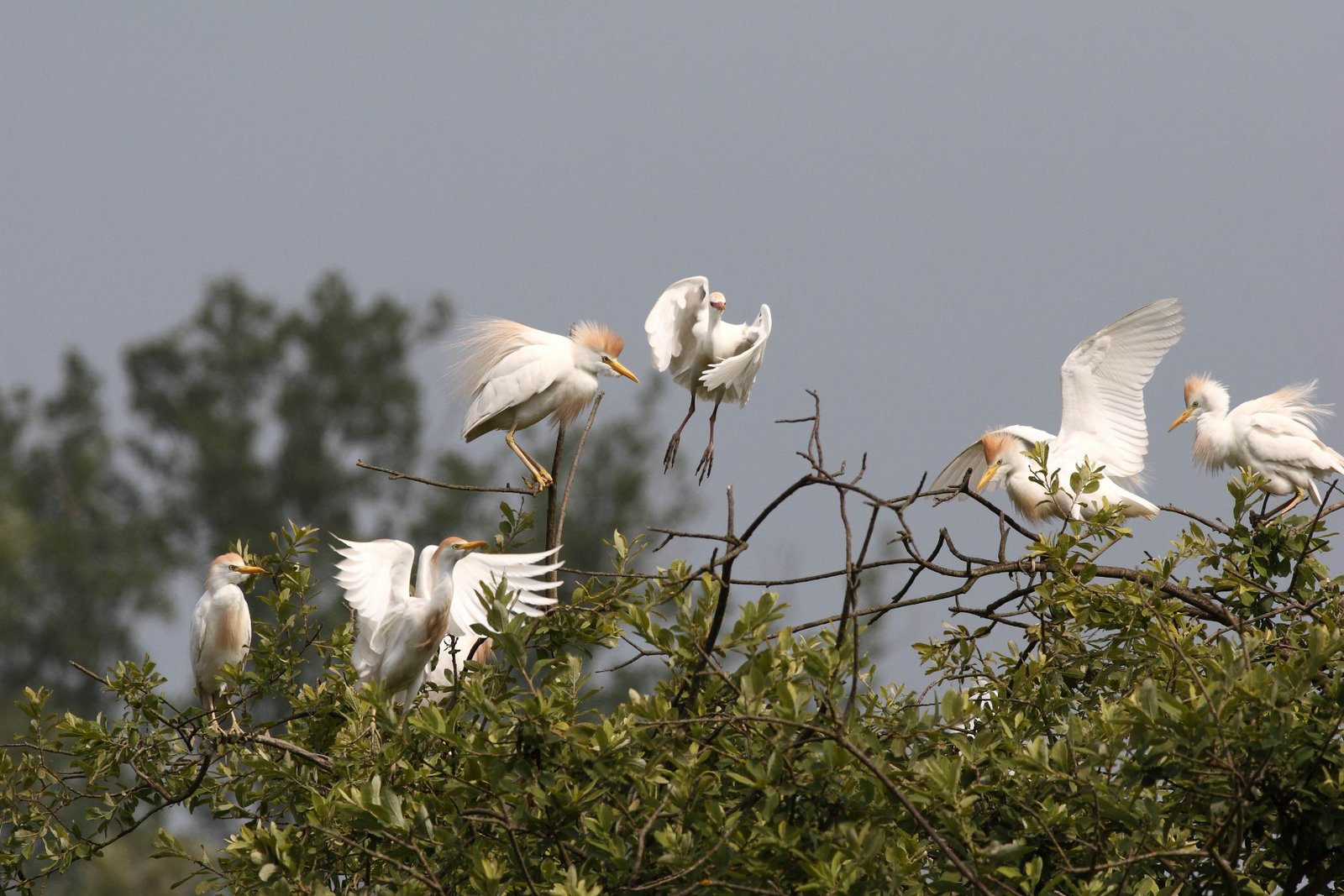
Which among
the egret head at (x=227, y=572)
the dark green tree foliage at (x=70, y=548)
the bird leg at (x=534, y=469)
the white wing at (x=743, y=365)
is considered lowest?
the egret head at (x=227, y=572)

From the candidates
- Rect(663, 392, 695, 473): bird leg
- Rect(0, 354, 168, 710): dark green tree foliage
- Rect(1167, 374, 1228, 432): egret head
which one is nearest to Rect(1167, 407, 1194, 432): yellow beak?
Rect(1167, 374, 1228, 432): egret head

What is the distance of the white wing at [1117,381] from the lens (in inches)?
190

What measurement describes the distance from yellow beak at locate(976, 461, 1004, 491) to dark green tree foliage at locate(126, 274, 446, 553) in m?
16.3

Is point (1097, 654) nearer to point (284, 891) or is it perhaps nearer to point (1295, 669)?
point (1295, 669)

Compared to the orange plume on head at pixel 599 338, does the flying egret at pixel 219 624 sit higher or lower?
lower

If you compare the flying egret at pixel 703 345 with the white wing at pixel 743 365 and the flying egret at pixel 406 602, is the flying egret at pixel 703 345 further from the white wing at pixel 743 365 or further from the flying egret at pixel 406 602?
the flying egret at pixel 406 602

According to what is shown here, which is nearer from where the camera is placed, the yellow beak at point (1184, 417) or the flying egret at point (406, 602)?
the flying egret at point (406, 602)

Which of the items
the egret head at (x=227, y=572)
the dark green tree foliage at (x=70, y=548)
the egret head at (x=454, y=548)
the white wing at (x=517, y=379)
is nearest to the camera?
the egret head at (x=454, y=548)

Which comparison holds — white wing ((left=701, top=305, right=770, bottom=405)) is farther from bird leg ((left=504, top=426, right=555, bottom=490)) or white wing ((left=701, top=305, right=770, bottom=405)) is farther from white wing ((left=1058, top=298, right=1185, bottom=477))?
white wing ((left=1058, top=298, right=1185, bottom=477))

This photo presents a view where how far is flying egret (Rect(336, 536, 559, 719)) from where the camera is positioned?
3.48 m

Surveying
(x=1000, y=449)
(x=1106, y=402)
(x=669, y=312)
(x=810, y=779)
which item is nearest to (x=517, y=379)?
(x=669, y=312)

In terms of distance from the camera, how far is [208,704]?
4.04 meters

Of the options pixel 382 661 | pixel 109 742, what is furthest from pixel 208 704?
pixel 109 742

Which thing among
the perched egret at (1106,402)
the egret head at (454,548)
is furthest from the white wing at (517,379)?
the perched egret at (1106,402)
